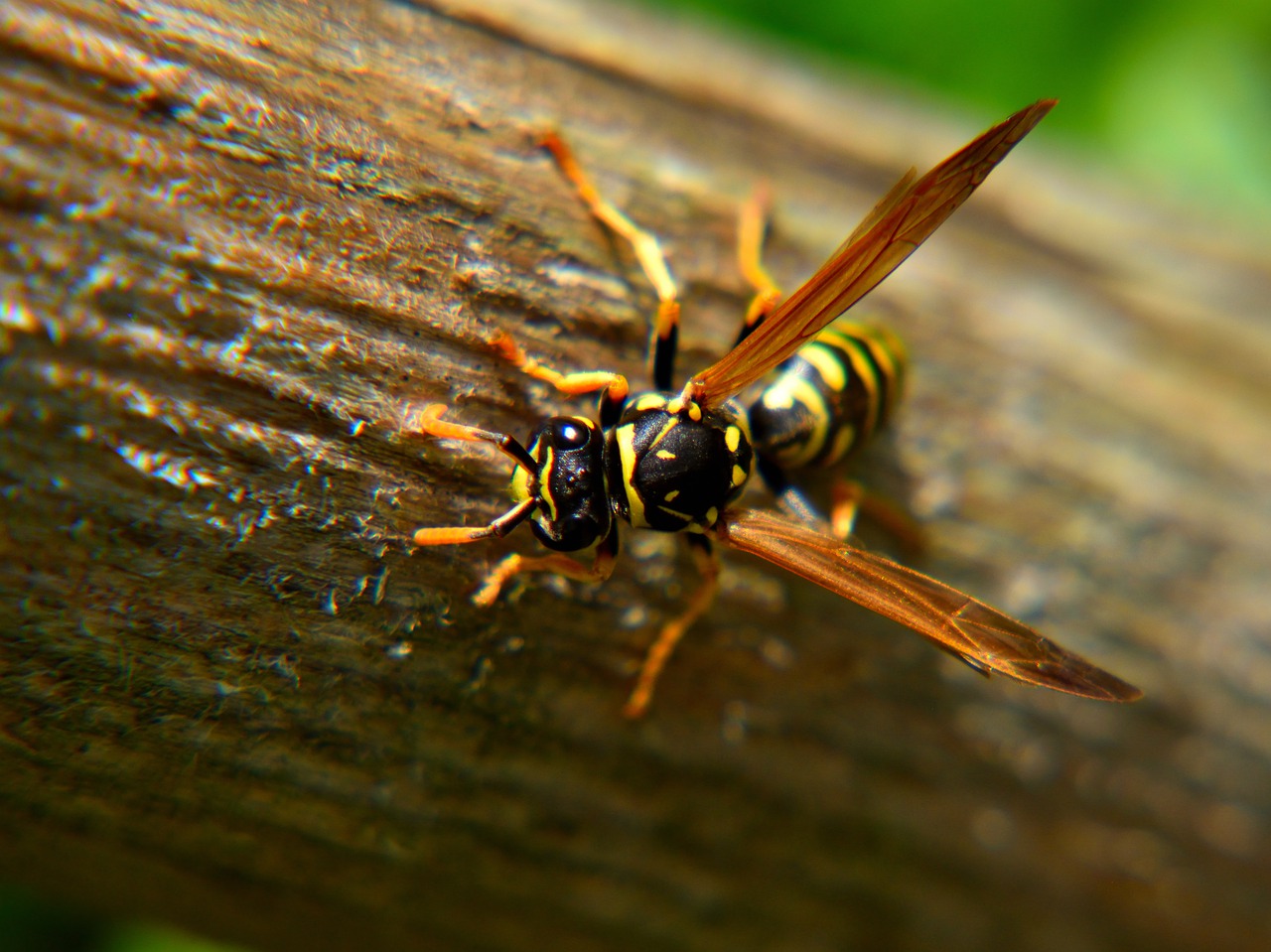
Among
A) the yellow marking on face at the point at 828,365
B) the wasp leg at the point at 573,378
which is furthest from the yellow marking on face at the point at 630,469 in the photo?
the yellow marking on face at the point at 828,365

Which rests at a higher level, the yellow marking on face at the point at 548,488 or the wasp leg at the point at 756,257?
the wasp leg at the point at 756,257

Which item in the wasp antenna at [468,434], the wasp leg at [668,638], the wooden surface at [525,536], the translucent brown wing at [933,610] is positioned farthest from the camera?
the wasp leg at [668,638]

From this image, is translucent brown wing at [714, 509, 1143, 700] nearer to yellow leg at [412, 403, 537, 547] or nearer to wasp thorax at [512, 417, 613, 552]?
wasp thorax at [512, 417, 613, 552]

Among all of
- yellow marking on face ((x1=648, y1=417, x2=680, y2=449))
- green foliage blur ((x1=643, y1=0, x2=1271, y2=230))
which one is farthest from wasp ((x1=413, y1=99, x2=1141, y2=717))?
green foliage blur ((x1=643, y1=0, x2=1271, y2=230))

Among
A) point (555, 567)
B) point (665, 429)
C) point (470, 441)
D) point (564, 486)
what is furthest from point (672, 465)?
point (470, 441)

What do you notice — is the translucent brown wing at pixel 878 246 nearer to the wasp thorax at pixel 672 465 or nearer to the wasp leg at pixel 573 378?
the wasp thorax at pixel 672 465
